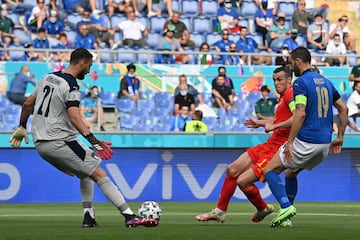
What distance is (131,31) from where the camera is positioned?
26109 millimetres

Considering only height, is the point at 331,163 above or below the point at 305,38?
below

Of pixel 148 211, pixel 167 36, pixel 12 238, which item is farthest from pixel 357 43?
pixel 12 238

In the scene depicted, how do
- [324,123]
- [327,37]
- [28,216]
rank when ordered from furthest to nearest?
[327,37]
[28,216]
[324,123]

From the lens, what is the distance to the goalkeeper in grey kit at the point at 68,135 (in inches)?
461

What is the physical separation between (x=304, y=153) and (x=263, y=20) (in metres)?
16.2

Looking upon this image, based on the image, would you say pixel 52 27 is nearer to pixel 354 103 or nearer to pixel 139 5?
pixel 139 5

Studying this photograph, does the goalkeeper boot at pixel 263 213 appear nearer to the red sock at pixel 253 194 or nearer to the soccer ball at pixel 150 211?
the red sock at pixel 253 194

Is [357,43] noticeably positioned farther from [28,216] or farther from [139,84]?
[28,216]

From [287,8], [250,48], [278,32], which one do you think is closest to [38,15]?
[250,48]

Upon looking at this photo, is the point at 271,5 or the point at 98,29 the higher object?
the point at 271,5

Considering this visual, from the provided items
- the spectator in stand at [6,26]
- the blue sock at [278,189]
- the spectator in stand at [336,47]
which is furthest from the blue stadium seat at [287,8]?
the blue sock at [278,189]

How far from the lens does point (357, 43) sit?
3016 cm

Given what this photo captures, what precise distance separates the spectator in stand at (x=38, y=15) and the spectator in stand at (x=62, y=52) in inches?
30.8

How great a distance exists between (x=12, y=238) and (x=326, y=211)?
8.40m
